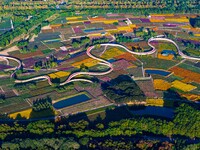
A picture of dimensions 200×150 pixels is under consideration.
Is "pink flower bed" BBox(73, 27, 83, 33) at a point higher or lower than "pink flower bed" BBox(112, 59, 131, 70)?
higher

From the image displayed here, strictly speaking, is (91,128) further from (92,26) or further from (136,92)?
(92,26)

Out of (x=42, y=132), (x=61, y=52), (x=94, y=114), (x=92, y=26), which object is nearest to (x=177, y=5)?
(x=92, y=26)

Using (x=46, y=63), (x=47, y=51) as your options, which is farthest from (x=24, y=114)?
(x=47, y=51)

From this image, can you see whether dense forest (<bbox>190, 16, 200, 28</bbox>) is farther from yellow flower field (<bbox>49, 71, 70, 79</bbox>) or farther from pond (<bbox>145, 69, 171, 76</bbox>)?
yellow flower field (<bbox>49, 71, 70, 79</bbox>)

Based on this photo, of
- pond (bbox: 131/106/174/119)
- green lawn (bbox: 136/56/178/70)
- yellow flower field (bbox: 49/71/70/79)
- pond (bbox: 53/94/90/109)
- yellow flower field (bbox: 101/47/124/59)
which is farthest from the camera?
yellow flower field (bbox: 101/47/124/59)

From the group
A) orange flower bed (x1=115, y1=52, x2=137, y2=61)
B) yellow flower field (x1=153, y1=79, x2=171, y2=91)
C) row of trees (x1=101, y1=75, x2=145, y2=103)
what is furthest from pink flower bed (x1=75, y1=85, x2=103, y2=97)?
orange flower bed (x1=115, y1=52, x2=137, y2=61)

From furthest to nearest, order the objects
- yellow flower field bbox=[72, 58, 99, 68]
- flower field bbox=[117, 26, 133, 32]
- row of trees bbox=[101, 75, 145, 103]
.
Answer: flower field bbox=[117, 26, 133, 32] < yellow flower field bbox=[72, 58, 99, 68] < row of trees bbox=[101, 75, 145, 103]

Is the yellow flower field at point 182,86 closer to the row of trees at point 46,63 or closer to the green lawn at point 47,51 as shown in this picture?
the row of trees at point 46,63

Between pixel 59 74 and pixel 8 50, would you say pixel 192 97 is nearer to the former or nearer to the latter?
pixel 59 74
